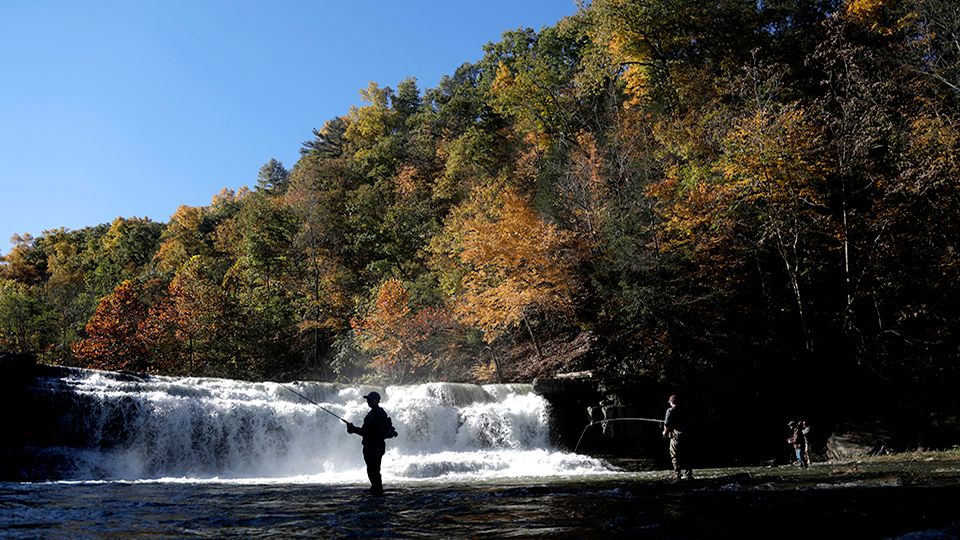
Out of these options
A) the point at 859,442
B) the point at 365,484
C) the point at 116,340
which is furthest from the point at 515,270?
the point at 116,340

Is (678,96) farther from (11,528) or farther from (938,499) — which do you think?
(11,528)

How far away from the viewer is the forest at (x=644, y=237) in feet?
64.4

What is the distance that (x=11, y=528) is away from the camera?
20.3 ft

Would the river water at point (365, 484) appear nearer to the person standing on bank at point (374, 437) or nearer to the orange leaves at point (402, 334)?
the person standing on bank at point (374, 437)

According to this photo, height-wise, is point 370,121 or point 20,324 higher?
point 370,121

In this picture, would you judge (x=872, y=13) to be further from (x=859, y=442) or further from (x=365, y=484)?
(x=365, y=484)

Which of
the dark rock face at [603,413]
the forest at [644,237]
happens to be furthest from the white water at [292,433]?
the forest at [644,237]

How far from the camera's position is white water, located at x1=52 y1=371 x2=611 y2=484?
16016 millimetres

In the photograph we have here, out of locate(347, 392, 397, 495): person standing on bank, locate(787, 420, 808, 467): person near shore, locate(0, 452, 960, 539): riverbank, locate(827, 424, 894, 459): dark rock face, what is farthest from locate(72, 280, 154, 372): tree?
locate(827, 424, 894, 459): dark rock face

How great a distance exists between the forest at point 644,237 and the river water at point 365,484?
580 cm

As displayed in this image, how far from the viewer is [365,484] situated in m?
13.2

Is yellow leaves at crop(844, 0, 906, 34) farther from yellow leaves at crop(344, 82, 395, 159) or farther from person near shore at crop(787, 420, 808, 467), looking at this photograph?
yellow leaves at crop(344, 82, 395, 159)

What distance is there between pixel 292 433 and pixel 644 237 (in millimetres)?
13899

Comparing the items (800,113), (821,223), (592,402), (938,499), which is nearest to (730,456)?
(592,402)
